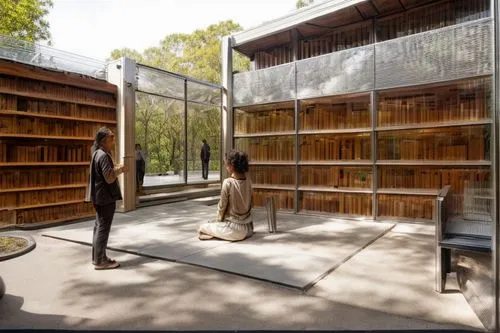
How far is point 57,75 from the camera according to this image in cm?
647

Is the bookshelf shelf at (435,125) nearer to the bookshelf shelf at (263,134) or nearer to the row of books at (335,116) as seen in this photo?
the row of books at (335,116)

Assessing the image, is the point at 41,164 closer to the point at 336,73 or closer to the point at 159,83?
the point at 159,83

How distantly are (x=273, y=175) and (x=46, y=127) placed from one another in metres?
4.55

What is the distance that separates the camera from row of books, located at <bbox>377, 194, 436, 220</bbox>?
5977 mm

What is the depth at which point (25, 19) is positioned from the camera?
14.2 m

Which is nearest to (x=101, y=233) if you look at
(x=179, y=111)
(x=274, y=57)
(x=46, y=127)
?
(x=46, y=127)

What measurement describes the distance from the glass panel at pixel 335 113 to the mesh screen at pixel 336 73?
0.23 m

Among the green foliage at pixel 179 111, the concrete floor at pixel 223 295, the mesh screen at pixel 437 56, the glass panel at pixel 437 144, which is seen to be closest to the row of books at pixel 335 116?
the glass panel at pixel 437 144

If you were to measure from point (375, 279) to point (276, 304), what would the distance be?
3.68ft

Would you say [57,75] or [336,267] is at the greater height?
[57,75]

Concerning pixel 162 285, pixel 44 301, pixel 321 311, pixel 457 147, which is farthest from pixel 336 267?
pixel 457 147

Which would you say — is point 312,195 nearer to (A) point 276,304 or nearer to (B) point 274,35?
(B) point 274,35

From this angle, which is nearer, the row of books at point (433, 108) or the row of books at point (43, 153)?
the row of books at point (433, 108)

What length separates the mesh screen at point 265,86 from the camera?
7.34 metres
